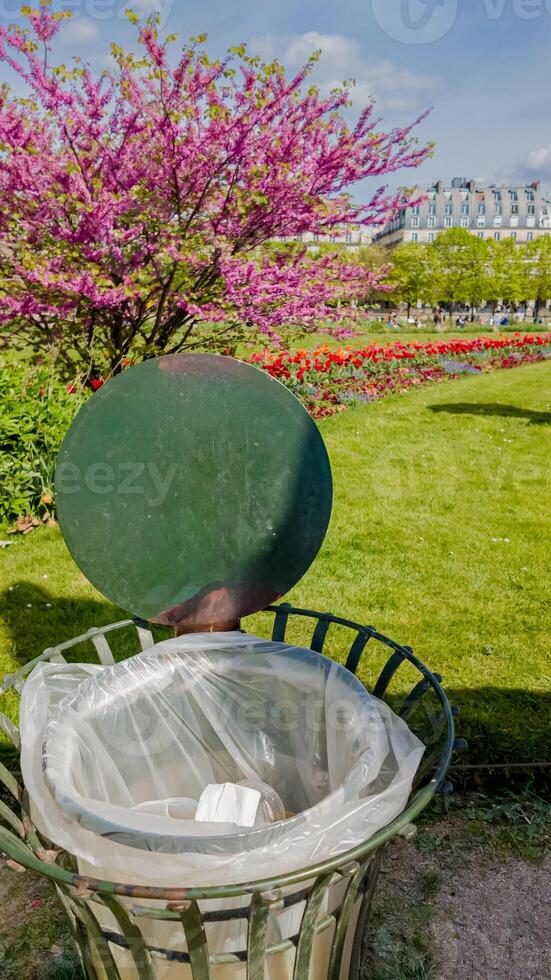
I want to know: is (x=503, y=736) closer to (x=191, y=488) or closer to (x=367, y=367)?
(x=191, y=488)

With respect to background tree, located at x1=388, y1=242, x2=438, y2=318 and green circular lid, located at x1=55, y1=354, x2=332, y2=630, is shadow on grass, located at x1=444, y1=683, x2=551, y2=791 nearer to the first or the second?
green circular lid, located at x1=55, y1=354, x2=332, y2=630

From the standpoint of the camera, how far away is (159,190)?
4.75 meters

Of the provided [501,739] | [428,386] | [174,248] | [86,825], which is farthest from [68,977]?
[428,386]

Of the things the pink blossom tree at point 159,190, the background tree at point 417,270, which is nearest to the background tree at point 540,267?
the background tree at point 417,270

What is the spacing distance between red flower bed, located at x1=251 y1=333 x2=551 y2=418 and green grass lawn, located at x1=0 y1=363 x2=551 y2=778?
5.73 ft

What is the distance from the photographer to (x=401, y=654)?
1594mm

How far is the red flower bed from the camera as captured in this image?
881 cm

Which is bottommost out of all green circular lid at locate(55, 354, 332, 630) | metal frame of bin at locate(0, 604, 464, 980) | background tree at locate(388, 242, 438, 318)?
metal frame of bin at locate(0, 604, 464, 980)

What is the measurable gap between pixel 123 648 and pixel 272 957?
205cm

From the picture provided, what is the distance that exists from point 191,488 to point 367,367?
9.44 meters

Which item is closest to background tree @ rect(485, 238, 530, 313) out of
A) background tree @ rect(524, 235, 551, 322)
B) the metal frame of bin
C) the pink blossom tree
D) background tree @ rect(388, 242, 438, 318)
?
background tree @ rect(524, 235, 551, 322)

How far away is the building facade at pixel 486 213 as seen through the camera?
307 ft

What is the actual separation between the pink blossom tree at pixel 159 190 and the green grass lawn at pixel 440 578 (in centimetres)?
183

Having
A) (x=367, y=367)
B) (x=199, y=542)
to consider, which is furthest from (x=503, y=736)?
(x=367, y=367)
